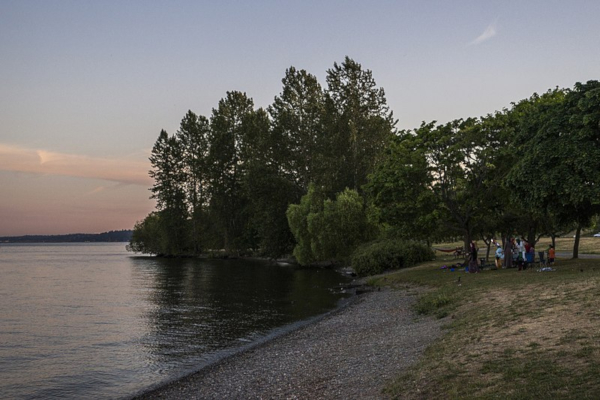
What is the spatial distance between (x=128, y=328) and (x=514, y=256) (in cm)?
2837

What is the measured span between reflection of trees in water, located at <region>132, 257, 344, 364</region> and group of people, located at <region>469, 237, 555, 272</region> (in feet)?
36.5

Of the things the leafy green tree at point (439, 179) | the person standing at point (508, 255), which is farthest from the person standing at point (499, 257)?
the leafy green tree at point (439, 179)

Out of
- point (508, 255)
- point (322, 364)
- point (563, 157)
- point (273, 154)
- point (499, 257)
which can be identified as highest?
point (273, 154)

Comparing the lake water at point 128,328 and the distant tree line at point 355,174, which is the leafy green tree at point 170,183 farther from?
the lake water at point 128,328

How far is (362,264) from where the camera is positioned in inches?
2137

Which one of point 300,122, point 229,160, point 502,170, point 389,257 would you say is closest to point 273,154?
point 300,122

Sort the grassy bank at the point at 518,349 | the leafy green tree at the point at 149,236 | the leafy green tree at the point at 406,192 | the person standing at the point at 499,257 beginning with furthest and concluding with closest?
1. the leafy green tree at the point at 149,236
2. the leafy green tree at the point at 406,192
3. the person standing at the point at 499,257
4. the grassy bank at the point at 518,349

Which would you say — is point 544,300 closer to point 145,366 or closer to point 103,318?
point 145,366

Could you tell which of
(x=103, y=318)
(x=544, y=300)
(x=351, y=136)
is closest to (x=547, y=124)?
(x=544, y=300)

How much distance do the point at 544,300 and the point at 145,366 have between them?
1677cm

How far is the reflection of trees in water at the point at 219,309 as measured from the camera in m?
24.8

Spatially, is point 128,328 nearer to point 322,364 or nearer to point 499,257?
point 322,364

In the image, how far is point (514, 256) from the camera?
37.5 metres

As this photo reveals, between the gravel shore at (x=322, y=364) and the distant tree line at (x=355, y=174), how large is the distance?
15202 millimetres
